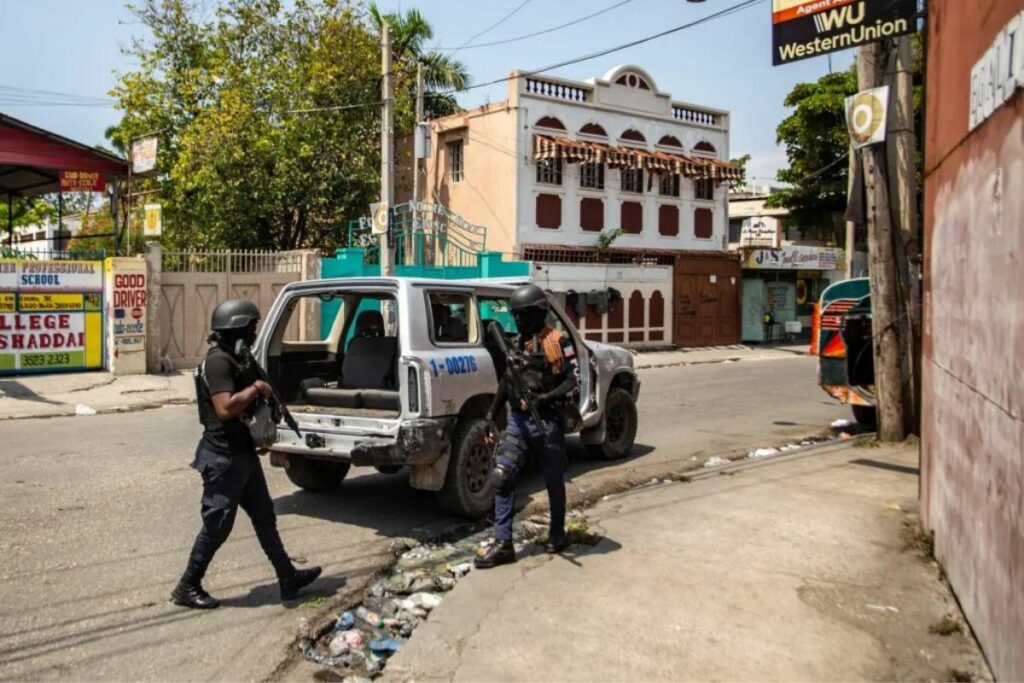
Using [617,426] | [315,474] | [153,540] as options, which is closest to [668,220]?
[617,426]

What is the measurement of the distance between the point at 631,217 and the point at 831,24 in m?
19.8

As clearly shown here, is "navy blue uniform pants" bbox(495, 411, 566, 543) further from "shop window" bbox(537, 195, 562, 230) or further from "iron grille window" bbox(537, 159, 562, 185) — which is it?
"iron grille window" bbox(537, 159, 562, 185)

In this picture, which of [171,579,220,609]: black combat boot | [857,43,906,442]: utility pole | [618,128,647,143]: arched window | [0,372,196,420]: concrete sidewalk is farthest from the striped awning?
[171,579,220,609]: black combat boot

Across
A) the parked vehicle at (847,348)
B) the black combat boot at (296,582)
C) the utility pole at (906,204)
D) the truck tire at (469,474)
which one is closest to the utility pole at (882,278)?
the utility pole at (906,204)

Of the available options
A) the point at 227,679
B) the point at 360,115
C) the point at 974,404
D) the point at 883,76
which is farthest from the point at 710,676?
the point at 360,115

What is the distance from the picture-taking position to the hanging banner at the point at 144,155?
656 inches

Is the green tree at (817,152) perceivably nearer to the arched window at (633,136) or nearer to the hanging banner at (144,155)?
the arched window at (633,136)

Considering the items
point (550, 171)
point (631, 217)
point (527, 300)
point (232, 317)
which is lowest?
point (232, 317)

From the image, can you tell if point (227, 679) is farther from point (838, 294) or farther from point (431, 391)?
point (838, 294)

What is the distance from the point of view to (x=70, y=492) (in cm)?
729

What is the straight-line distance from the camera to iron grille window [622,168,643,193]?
90.8 feet

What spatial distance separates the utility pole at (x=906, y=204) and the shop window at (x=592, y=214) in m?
16.7

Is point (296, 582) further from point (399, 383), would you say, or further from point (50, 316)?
point (50, 316)

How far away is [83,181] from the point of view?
1675 cm
